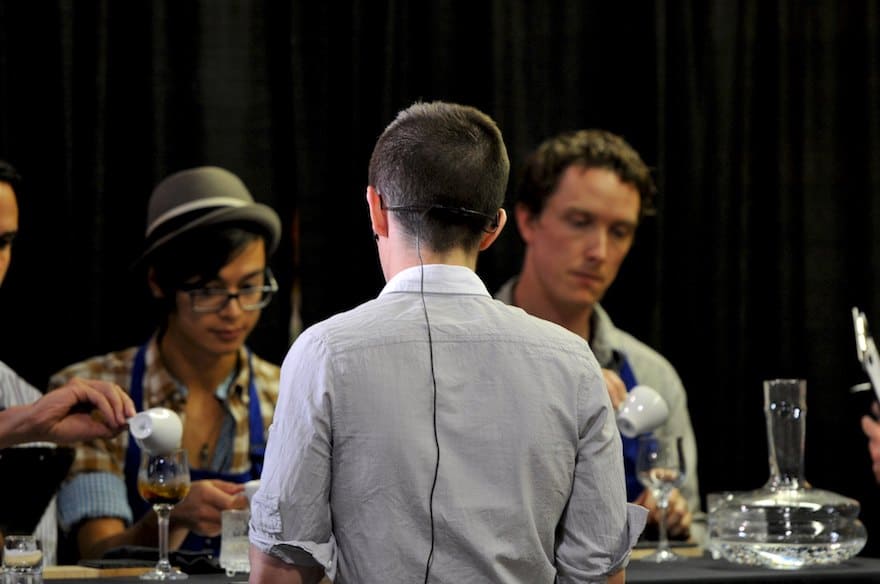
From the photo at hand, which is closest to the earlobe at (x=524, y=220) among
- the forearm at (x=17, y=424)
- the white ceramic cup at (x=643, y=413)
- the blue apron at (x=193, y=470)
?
the blue apron at (x=193, y=470)

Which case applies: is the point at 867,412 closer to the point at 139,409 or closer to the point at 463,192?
the point at 139,409

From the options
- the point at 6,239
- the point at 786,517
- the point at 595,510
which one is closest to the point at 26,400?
the point at 6,239

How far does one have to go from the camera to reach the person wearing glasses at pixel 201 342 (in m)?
3.33

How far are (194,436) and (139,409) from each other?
0.17 meters

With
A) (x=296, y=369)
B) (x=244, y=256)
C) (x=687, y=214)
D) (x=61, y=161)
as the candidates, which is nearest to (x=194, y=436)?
(x=244, y=256)

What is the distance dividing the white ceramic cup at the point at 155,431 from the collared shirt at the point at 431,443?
889 millimetres

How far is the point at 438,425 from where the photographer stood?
1.53 m

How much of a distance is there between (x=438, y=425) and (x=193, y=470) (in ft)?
6.07

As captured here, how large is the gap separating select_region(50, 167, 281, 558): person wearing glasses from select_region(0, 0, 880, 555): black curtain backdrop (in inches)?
4.6

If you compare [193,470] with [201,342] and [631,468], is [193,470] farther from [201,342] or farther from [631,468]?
[631,468]

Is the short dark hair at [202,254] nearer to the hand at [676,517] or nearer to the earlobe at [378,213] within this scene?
the hand at [676,517]

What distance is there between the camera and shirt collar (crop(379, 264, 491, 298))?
5.20ft

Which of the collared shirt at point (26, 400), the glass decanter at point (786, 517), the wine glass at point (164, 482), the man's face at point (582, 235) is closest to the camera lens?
the wine glass at point (164, 482)

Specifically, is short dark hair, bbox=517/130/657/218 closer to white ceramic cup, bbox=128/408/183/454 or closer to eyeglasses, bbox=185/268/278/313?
eyeglasses, bbox=185/268/278/313
